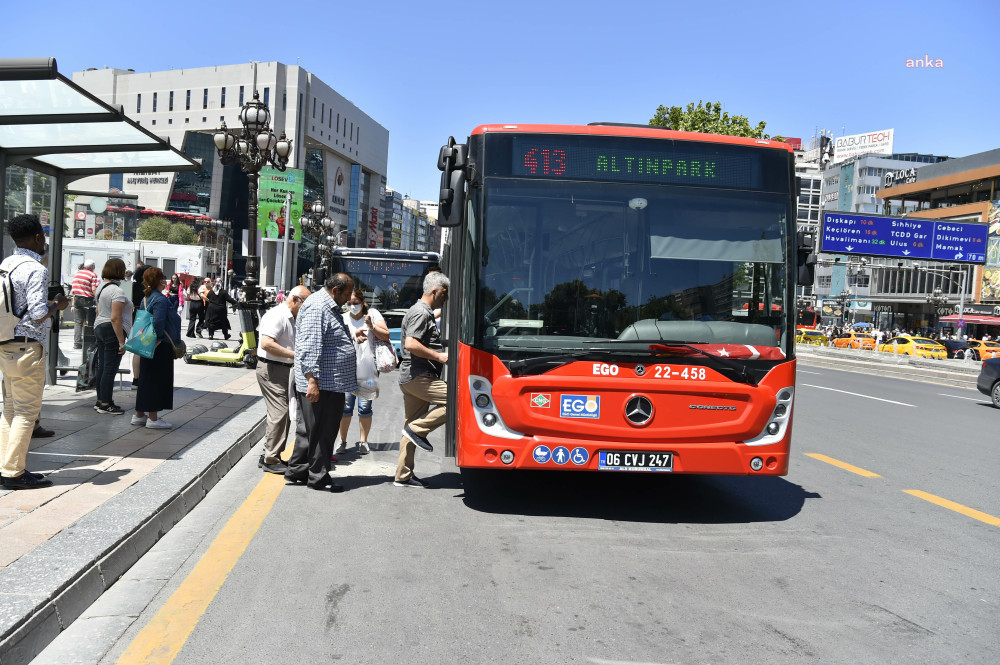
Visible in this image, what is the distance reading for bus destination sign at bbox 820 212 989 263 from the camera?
3731 centimetres

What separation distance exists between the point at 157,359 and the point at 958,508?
24.2ft

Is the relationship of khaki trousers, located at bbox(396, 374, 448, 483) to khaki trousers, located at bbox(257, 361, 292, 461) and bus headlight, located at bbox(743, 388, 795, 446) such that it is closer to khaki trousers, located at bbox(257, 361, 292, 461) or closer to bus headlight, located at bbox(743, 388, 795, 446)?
khaki trousers, located at bbox(257, 361, 292, 461)

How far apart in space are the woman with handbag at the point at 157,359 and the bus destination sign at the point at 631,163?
3940mm

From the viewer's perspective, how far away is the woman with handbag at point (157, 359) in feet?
27.8

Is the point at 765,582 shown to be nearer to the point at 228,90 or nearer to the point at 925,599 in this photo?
the point at 925,599

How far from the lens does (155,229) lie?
295 feet

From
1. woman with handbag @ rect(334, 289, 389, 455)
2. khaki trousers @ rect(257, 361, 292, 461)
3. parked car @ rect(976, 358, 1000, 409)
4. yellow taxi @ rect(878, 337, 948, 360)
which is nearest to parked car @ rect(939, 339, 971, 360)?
yellow taxi @ rect(878, 337, 948, 360)

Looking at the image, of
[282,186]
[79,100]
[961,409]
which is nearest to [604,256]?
[79,100]

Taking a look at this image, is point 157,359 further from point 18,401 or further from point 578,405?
point 578,405

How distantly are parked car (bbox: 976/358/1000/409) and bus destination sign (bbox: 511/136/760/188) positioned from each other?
14.9 metres

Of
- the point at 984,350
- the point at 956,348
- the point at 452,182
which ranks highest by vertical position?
the point at 452,182

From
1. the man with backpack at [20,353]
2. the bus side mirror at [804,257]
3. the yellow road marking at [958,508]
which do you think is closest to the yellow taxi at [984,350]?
the yellow road marking at [958,508]

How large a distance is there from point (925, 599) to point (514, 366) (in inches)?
114

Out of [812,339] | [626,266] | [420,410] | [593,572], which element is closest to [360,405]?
[420,410]
